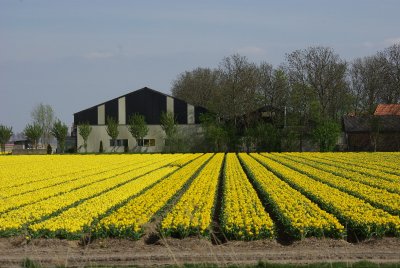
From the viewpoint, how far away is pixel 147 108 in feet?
241

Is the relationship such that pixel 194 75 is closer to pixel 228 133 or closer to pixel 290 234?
pixel 228 133

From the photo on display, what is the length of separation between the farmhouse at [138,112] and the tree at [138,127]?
234 cm

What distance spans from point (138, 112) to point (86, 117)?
22.5ft

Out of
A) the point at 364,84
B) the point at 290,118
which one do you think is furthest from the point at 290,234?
the point at 364,84

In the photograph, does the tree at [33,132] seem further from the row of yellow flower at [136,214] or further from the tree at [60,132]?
the row of yellow flower at [136,214]

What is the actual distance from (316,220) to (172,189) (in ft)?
28.4

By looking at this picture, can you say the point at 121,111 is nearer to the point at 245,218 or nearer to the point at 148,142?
the point at 148,142

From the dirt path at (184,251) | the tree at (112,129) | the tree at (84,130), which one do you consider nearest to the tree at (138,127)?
the tree at (112,129)

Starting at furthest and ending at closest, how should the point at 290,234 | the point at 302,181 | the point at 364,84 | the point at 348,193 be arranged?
the point at 364,84
the point at 302,181
the point at 348,193
the point at 290,234

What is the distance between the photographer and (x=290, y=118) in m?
70.9

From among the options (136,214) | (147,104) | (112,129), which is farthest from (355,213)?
(147,104)

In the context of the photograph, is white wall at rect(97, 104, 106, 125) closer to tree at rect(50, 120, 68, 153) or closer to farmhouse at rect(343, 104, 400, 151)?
tree at rect(50, 120, 68, 153)

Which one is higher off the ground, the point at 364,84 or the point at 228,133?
the point at 364,84

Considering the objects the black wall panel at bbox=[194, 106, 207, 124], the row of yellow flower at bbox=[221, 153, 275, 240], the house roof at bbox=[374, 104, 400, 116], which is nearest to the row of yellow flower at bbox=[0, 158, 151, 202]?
the row of yellow flower at bbox=[221, 153, 275, 240]
